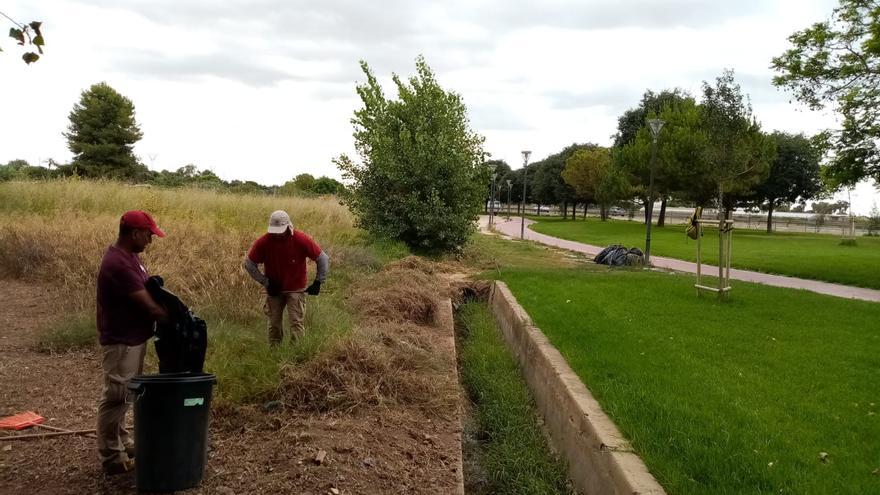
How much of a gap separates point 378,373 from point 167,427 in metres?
2.31

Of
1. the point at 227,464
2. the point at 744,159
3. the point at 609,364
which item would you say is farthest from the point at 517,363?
the point at 744,159

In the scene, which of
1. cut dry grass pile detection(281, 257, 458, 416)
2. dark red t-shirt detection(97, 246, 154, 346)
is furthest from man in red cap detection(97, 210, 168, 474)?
cut dry grass pile detection(281, 257, 458, 416)

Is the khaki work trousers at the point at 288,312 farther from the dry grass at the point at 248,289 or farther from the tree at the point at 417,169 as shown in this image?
the tree at the point at 417,169

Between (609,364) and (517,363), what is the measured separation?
2.13m

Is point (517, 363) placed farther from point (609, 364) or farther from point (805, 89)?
point (805, 89)

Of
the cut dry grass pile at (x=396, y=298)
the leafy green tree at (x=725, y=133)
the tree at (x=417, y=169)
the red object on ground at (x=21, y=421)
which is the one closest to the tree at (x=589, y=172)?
the tree at (x=417, y=169)

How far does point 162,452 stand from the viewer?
11.8 ft

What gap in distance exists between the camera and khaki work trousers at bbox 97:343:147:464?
3887 millimetres

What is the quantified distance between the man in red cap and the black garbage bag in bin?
1.25ft

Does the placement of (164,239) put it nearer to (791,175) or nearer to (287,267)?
(287,267)

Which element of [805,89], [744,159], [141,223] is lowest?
[141,223]

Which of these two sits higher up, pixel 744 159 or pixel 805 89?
pixel 805 89

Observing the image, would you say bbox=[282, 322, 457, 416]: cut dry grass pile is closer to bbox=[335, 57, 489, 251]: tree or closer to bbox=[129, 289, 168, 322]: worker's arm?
bbox=[129, 289, 168, 322]: worker's arm

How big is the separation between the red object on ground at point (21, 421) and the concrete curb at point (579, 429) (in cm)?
417
